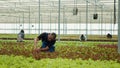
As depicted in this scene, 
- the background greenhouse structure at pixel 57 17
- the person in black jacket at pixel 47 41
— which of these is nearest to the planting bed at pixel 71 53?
the person in black jacket at pixel 47 41

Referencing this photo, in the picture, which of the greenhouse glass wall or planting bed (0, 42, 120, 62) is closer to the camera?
planting bed (0, 42, 120, 62)

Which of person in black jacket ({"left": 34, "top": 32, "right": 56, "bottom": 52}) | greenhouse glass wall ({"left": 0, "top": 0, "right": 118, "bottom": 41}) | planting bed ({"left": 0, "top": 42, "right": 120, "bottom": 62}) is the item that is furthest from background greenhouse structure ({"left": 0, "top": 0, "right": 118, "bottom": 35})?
person in black jacket ({"left": 34, "top": 32, "right": 56, "bottom": 52})

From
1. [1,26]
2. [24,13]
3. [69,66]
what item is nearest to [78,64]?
[69,66]

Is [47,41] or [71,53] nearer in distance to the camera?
[71,53]

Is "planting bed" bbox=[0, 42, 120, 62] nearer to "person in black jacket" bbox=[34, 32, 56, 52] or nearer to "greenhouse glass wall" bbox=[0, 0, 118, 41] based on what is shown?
"person in black jacket" bbox=[34, 32, 56, 52]

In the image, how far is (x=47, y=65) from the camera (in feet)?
23.6

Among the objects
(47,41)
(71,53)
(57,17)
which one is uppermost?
(57,17)

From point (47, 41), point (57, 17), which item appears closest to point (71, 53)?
point (47, 41)

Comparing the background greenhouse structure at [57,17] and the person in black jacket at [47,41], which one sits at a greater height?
the background greenhouse structure at [57,17]

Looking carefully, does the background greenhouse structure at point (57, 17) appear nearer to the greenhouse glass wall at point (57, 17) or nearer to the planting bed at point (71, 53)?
the greenhouse glass wall at point (57, 17)

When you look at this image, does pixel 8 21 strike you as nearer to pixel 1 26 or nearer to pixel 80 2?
pixel 1 26

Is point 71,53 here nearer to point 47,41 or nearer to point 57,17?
point 47,41

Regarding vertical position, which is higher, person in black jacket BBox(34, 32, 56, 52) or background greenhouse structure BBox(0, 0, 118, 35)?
background greenhouse structure BBox(0, 0, 118, 35)

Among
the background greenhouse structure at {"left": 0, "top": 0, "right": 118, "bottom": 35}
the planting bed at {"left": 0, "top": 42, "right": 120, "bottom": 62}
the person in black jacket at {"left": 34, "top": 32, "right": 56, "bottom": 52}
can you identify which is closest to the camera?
the planting bed at {"left": 0, "top": 42, "right": 120, "bottom": 62}
